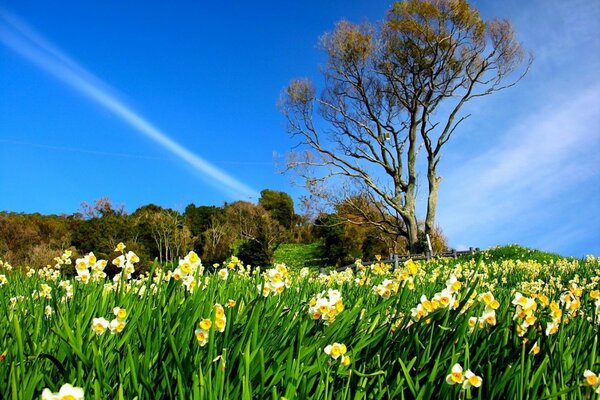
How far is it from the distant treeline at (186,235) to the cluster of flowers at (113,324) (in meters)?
21.6

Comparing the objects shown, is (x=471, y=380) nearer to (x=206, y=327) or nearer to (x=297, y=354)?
(x=297, y=354)

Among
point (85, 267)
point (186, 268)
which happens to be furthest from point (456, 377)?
point (85, 267)

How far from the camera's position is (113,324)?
2006 mm

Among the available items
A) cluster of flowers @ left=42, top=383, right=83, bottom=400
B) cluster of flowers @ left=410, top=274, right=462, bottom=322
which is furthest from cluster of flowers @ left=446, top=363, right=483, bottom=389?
cluster of flowers @ left=42, top=383, right=83, bottom=400

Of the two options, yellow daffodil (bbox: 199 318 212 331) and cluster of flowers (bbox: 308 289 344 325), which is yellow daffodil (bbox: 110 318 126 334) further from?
cluster of flowers (bbox: 308 289 344 325)

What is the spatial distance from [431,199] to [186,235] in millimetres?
17821

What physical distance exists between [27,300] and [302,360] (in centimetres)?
257

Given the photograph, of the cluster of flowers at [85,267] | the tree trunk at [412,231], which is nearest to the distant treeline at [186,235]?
the tree trunk at [412,231]

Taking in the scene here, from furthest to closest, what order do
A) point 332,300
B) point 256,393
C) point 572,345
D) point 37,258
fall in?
point 37,258 < point 572,345 < point 332,300 < point 256,393

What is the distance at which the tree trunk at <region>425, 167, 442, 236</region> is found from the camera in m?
26.0

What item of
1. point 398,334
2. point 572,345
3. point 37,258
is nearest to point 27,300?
point 398,334

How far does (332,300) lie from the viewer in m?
2.15

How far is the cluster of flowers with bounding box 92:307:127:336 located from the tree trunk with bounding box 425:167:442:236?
81.5ft

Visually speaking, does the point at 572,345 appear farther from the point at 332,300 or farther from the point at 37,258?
the point at 37,258
